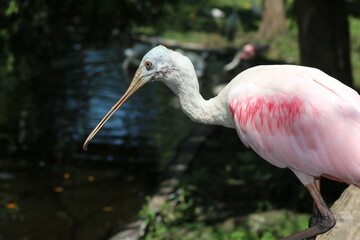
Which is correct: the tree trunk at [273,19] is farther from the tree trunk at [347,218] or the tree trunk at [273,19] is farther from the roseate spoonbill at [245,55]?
the tree trunk at [347,218]

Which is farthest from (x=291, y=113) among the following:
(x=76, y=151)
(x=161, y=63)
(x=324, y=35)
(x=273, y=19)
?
(x=273, y=19)

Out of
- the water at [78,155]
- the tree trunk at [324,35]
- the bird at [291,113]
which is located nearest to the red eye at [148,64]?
the bird at [291,113]

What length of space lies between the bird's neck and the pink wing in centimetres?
14

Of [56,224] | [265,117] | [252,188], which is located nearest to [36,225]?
[56,224]

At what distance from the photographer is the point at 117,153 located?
9609 millimetres

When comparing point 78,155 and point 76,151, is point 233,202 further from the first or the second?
point 76,151

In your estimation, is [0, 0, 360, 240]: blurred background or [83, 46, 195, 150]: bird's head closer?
[83, 46, 195, 150]: bird's head

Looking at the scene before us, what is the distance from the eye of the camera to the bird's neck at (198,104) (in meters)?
4.36

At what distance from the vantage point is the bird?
3938 millimetres

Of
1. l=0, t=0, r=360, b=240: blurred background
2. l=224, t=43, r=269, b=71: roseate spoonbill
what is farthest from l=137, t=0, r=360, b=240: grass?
l=224, t=43, r=269, b=71: roseate spoonbill

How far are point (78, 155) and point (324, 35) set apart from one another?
13.0ft

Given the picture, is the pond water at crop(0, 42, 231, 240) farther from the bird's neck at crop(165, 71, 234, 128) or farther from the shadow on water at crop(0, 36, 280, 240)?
the bird's neck at crop(165, 71, 234, 128)

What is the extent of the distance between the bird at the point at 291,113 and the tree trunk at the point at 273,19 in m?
15.0

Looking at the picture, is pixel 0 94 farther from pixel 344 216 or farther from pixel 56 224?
pixel 344 216
